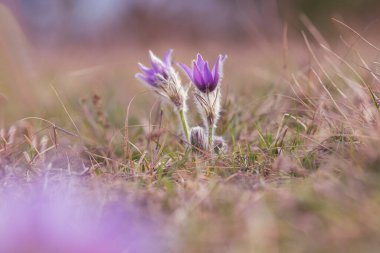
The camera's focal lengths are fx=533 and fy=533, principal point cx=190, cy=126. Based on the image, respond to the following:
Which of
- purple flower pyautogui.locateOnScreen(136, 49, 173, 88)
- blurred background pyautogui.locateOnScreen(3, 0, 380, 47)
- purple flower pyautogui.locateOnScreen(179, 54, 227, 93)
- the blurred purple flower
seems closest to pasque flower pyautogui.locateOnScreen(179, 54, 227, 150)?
purple flower pyautogui.locateOnScreen(179, 54, 227, 93)

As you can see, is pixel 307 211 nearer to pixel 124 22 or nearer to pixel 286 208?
pixel 286 208

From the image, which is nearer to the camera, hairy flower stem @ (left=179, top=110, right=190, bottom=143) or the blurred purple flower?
the blurred purple flower

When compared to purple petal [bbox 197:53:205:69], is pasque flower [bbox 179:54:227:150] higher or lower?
lower

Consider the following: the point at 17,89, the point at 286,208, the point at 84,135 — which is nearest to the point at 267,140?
the point at 286,208

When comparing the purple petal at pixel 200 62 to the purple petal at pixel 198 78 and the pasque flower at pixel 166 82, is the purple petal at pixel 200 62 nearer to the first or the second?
the purple petal at pixel 198 78

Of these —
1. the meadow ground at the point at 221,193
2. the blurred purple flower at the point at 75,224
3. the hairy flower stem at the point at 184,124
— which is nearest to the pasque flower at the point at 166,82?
Answer: the hairy flower stem at the point at 184,124

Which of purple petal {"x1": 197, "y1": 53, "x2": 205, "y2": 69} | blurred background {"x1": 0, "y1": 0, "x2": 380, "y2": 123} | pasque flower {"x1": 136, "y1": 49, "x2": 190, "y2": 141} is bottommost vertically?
blurred background {"x1": 0, "y1": 0, "x2": 380, "y2": 123}

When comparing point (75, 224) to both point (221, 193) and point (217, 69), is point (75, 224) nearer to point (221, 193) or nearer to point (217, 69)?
point (221, 193)

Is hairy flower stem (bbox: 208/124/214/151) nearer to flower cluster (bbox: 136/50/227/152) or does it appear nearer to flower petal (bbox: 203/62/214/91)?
flower cluster (bbox: 136/50/227/152)
